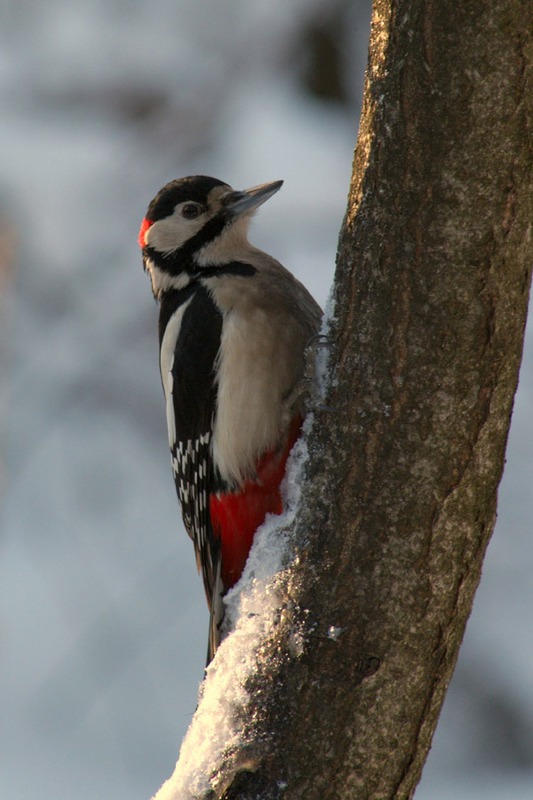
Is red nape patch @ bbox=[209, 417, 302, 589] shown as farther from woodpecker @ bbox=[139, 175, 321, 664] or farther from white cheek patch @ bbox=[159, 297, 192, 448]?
white cheek patch @ bbox=[159, 297, 192, 448]

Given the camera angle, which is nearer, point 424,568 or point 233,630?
point 424,568

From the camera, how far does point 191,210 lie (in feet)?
15.4

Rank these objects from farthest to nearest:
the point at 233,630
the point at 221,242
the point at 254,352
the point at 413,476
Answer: the point at 221,242
the point at 254,352
the point at 233,630
the point at 413,476

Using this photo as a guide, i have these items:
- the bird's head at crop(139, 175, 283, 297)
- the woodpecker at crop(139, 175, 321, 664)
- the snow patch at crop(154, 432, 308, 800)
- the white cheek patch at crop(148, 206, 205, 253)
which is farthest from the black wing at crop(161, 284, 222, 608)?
the snow patch at crop(154, 432, 308, 800)

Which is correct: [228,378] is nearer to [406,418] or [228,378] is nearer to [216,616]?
[216,616]

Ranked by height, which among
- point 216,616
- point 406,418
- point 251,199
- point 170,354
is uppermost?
point 251,199

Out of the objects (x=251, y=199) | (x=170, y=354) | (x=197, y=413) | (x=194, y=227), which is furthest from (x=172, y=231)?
→ (x=197, y=413)

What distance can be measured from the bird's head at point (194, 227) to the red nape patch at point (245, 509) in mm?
1027

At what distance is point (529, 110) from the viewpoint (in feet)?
7.73

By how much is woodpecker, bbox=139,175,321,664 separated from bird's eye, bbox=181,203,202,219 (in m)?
0.04

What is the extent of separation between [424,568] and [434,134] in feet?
3.36

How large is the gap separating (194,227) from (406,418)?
2391 mm

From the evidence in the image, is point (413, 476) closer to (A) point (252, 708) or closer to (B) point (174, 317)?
(A) point (252, 708)

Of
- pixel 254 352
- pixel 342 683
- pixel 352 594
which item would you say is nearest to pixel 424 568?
pixel 352 594
